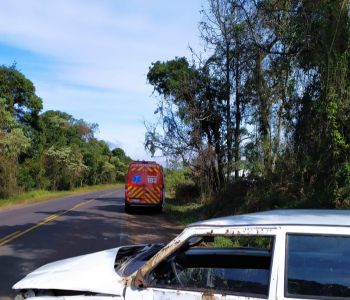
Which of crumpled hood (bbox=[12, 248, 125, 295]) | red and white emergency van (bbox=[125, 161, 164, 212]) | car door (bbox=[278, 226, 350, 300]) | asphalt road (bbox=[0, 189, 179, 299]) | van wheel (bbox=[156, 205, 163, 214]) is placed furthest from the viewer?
van wheel (bbox=[156, 205, 163, 214])

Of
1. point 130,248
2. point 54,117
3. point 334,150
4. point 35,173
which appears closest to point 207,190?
point 334,150

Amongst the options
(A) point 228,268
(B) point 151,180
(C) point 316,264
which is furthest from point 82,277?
(B) point 151,180

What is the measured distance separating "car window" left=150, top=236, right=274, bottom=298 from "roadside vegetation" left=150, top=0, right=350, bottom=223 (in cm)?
678

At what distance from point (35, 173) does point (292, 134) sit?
3757cm

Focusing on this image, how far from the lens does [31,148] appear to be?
165ft

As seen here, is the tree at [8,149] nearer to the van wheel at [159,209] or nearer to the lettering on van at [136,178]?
the lettering on van at [136,178]

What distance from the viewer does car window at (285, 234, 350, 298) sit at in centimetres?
342

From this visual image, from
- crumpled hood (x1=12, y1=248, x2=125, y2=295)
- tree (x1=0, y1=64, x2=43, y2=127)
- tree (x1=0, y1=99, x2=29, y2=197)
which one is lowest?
crumpled hood (x1=12, y1=248, x2=125, y2=295)

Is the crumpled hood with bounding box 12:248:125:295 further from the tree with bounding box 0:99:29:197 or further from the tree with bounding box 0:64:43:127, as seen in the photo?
the tree with bounding box 0:64:43:127

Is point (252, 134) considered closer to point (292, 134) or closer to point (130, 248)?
point (292, 134)

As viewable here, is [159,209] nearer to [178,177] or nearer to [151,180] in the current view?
[151,180]

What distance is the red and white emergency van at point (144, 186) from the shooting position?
85.0 ft

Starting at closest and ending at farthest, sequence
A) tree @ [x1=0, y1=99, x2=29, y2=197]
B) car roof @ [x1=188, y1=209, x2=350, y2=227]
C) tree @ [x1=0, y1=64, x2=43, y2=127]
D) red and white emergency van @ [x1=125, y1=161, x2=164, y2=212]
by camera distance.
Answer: car roof @ [x1=188, y1=209, x2=350, y2=227], red and white emergency van @ [x1=125, y1=161, x2=164, y2=212], tree @ [x1=0, y1=99, x2=29, y2=197], tree @ [x1=0, y1=64, x2=43, y2=127]

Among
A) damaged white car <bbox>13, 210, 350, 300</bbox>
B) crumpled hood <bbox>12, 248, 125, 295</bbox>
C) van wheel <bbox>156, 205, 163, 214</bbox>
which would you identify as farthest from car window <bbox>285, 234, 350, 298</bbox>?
van wheel <bbox>156, 205, 163, 214</bbox>
